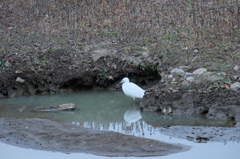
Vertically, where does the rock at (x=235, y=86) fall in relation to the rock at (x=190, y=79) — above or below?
below

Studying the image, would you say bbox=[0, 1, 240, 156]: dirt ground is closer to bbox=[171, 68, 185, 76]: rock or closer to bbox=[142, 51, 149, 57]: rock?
bbox=[142, 51, 149, 57]: rock

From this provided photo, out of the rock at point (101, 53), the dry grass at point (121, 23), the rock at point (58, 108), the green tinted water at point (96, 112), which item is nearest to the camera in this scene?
the green tinted water at point (96, 112)

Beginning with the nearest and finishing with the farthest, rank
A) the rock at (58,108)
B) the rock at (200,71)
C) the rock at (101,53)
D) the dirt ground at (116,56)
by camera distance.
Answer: the dirt ground at (116,56) < the rock at (58,108) < the rock at (200,71) < the rock at (101,53)

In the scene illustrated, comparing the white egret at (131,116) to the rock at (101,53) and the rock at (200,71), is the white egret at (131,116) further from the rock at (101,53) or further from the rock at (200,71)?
the rock at (101,53)

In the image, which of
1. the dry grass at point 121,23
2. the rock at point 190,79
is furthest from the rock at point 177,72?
the dry grass at point 121,23

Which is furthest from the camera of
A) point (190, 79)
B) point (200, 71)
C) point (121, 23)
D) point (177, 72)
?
point (121, 23)

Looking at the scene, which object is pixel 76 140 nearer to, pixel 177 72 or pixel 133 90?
pixel 133 90

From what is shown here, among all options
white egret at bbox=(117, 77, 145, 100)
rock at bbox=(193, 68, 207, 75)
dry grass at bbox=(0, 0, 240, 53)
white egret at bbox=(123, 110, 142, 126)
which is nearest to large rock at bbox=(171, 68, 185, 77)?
rock at bbox=(193, 68, 207, 75)

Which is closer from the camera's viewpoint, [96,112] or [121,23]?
[96,112]

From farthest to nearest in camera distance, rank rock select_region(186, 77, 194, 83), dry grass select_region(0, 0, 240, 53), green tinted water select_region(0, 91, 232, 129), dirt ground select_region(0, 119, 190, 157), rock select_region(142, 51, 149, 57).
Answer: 1. dry grass select_region(0, 0, 240, 53)
2. rock select_region(142, 51, 149, 57)
3. rock select_region(186, 77, 194, 83)
4. green tinted water select_region(0, 91, 232, 129)
5. dirt ground select_region(0, 119, 190, 157)

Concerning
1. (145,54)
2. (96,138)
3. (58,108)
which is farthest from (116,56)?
(96,138)

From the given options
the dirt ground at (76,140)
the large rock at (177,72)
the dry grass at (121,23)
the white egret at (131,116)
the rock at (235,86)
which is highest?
the dry grass at (121,23)

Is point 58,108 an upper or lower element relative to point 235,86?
lower

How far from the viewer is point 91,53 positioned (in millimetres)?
14461
